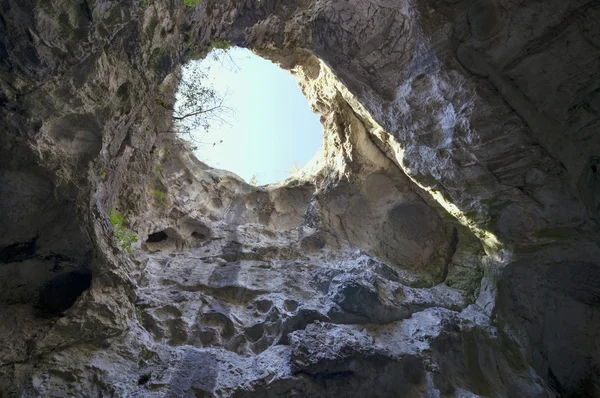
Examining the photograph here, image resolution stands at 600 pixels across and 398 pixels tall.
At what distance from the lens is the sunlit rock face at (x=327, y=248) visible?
4461 millimetres

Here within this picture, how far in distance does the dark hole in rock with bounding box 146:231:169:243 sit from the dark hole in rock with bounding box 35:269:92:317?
353 centimetres

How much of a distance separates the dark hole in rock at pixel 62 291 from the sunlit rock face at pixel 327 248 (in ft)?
0.08

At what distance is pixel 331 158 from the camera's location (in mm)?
10734

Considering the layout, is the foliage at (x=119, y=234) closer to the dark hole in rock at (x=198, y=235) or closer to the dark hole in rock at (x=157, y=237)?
the dark hole in rock at (x=157, y=237)

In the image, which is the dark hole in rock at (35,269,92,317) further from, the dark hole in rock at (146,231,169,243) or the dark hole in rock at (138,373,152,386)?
the dark hole in rock at (146,231,169,243)

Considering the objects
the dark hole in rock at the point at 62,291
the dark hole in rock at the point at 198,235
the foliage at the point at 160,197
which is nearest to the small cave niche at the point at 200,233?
the dark hole in rock at the point at 198,235

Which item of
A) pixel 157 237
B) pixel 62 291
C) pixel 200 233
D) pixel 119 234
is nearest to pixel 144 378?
pixel 62 291

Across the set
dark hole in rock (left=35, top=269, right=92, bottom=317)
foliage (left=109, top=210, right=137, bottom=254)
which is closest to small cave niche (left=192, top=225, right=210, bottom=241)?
foliage (left=109, top=210, right=137, bottom=254)

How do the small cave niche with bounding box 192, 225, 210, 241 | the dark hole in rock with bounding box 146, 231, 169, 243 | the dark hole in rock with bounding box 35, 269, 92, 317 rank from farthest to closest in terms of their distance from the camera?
1. the small cave niche with bounding box 192, 225, 210, 241
2. the dark hole in rock with bounding box 146, 231, 169, 243
3. the dark hole in rock with bounding box 35, 269, 92, 317

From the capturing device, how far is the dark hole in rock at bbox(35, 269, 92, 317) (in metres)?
5.16

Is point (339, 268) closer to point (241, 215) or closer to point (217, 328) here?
point (217, 328)

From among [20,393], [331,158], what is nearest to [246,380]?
[20,393]

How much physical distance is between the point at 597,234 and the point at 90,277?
7.65 meters

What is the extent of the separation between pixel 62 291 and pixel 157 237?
12.5ft
